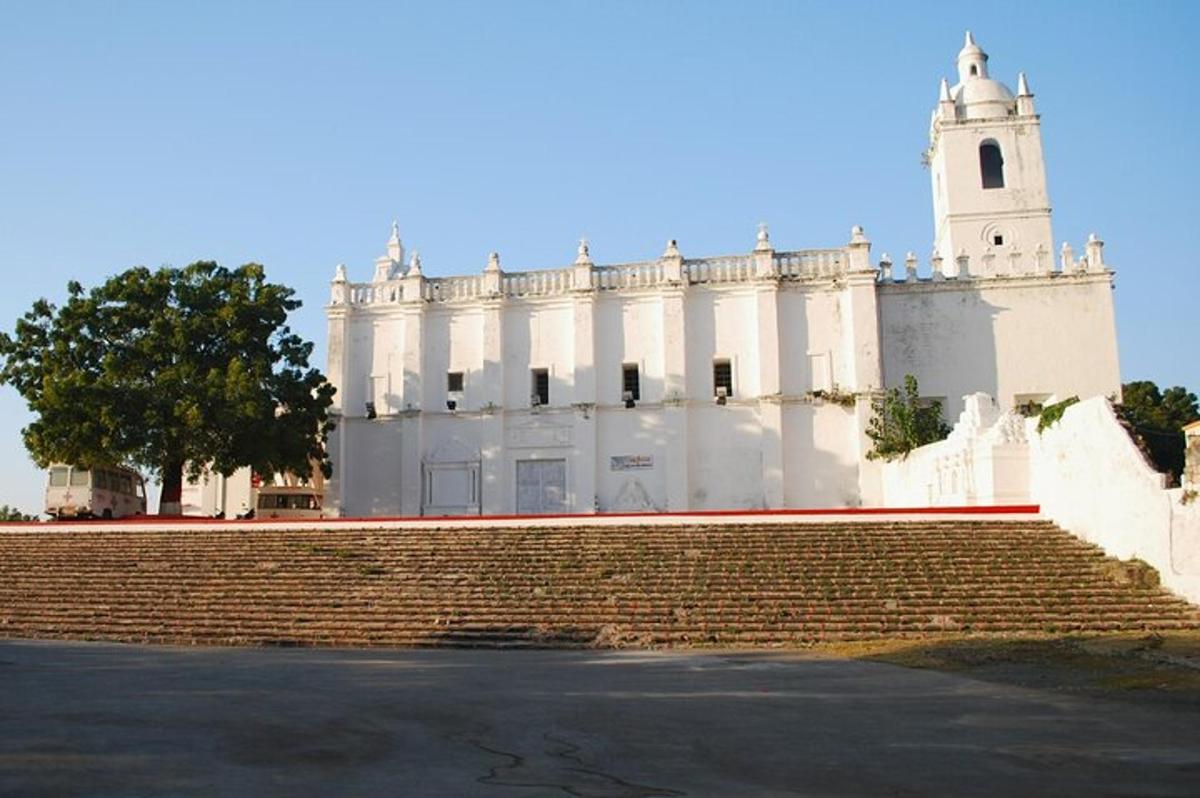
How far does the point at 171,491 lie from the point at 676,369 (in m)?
16.2

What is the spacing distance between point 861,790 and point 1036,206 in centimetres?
3694

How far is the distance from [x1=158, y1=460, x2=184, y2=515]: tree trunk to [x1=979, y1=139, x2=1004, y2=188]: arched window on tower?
30999mm

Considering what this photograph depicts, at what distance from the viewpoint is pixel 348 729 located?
24.8 ft

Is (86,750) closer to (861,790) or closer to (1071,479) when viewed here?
(861,790)

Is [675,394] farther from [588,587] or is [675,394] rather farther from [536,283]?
[588,587]

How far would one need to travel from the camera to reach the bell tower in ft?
125

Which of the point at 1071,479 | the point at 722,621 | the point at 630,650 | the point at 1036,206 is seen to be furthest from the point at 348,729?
the point at 1036,206

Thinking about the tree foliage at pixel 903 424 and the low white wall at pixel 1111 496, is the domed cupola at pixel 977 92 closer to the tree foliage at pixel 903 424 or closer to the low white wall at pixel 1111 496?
the tree foliage at pixel 903 424

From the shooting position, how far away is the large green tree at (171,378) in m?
28.1

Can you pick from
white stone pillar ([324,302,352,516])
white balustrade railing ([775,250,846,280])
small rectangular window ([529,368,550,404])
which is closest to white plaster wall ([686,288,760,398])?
white balustrade railing ([775,250,846,280])

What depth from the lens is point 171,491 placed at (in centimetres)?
3061

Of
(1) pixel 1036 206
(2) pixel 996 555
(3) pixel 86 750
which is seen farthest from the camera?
(1) pixel 1036 206

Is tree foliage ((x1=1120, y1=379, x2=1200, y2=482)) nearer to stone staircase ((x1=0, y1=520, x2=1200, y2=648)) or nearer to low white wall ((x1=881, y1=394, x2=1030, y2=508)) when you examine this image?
low white wall ((x1=881, y1=394, x2=1030, y2=508))

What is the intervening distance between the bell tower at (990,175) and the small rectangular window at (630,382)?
554 inches
